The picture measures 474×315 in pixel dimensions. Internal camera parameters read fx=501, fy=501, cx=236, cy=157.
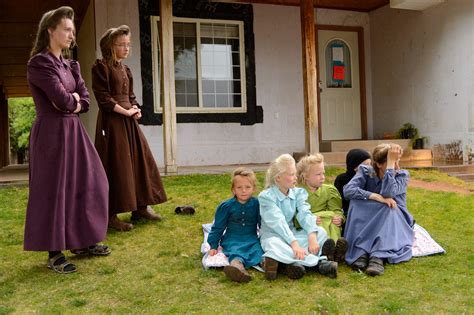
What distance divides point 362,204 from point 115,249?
6.28ft

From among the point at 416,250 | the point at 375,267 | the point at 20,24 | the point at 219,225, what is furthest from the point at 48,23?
the point at 20,24

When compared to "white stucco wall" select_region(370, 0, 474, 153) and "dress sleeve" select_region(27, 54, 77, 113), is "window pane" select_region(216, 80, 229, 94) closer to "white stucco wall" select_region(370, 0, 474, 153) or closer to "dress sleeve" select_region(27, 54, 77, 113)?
"white stucco wall" select_region(370, 0, 474, 153)

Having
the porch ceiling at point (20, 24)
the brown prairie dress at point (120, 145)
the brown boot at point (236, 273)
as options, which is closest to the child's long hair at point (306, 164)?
the brown boot at point (236, 273)

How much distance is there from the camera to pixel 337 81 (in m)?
11.0

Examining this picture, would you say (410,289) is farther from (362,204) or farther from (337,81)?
(337,81)

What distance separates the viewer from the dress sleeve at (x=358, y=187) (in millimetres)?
3524

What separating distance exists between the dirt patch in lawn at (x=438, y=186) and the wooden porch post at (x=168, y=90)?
3.52 meters

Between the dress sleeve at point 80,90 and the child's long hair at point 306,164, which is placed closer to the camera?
the dress sleeve at point 80,90

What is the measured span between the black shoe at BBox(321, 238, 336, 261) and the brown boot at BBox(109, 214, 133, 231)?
1871mm

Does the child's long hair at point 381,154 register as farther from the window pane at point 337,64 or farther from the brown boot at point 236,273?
the window pane at point 337,64

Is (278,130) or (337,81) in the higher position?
(337,81)

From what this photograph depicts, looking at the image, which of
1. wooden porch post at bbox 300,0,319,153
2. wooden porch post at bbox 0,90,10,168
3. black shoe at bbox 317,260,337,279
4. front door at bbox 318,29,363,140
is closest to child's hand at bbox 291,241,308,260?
black shoe at bbox 317,260,337,279

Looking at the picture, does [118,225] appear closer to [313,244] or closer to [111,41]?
[111,41]

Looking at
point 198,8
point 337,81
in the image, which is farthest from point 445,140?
point 198,8
